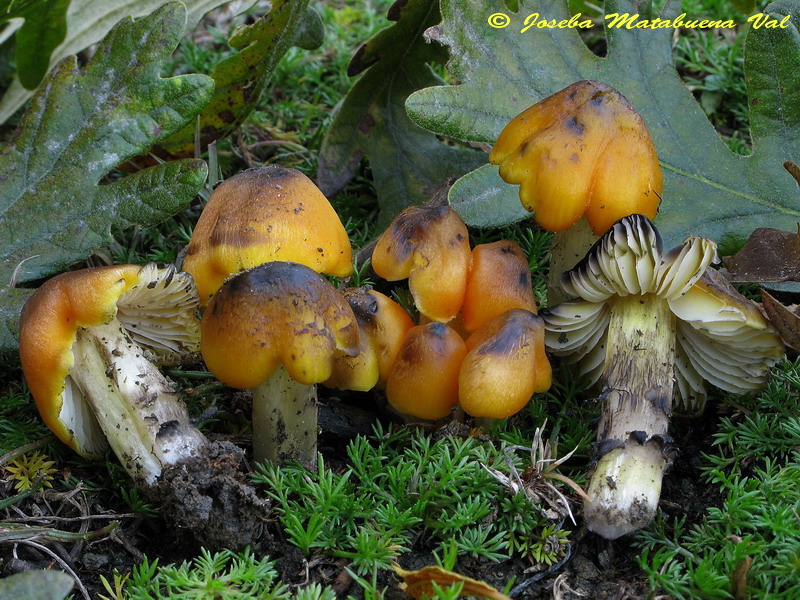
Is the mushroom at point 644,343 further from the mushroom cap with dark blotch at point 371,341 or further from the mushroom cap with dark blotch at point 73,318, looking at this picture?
the mushroom cap with dark blotch at point 73,318

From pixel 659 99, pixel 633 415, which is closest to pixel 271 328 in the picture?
pixel 633 415

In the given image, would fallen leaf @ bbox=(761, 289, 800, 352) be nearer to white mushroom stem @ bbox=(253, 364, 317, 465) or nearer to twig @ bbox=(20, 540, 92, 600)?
white mushroom stem @ bbox=(253, 364, 317, 465)

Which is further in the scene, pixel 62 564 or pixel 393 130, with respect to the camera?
pixel 393 130

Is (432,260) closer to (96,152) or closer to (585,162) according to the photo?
(585,162)

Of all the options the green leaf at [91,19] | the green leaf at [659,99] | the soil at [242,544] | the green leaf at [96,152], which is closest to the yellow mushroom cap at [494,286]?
the green leaf at [659,99]

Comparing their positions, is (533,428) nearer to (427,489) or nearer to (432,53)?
(427,489)
